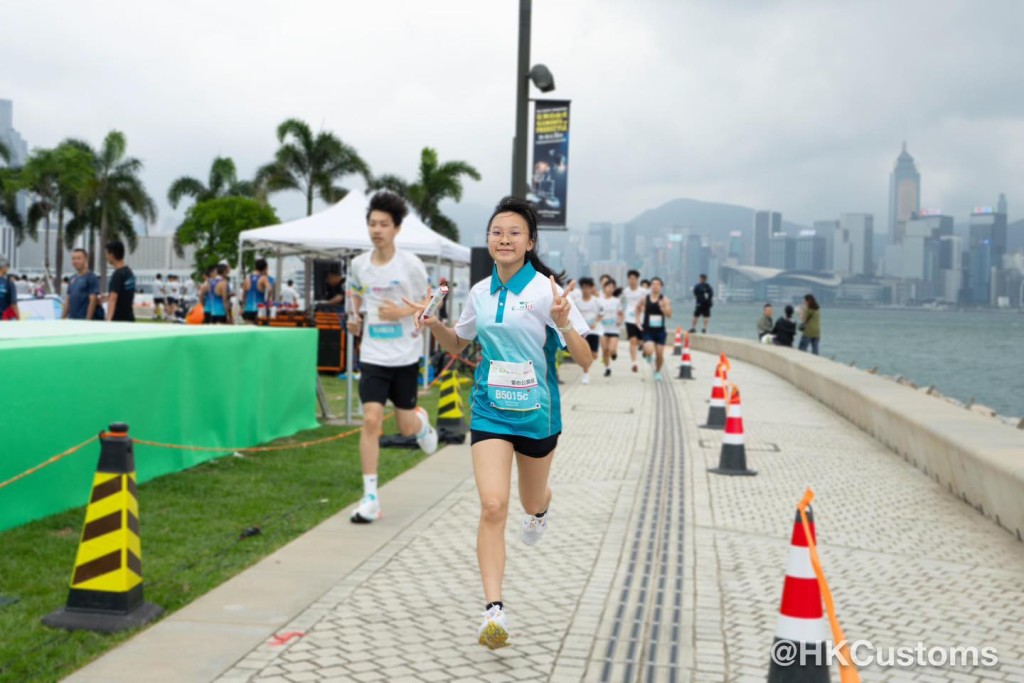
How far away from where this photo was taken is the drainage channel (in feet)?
15.1

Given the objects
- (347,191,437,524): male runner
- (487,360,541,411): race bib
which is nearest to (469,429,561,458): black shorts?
(487,360,541,411): race bib

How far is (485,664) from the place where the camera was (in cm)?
447

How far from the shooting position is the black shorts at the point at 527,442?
4.71 metres

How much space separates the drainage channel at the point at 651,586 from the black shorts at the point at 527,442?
93 cm

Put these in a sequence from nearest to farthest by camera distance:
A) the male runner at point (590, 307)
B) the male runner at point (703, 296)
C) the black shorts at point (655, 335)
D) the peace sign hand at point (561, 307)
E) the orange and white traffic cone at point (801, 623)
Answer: the orange and white traffic cone at point (801, 623) → the peace sign hand at point (561, 307) → the male runner at point (590, 307) → the black shorts at point (655, 335) → the male runner at point (703, 296)

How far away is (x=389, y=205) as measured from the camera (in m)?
7.10

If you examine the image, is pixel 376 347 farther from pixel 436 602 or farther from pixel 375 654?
pixel 375 654

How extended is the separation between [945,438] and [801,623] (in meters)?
6.47

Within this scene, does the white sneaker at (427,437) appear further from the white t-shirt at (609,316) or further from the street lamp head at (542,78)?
the white t-shirt at (609,316)

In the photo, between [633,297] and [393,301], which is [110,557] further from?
[633,297]

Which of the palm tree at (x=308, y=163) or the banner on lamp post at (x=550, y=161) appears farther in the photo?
the palm tree at (x=308, y=163)

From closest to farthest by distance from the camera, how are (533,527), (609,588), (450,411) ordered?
1. (533,527)
2. (609,588)
3. (450,411)

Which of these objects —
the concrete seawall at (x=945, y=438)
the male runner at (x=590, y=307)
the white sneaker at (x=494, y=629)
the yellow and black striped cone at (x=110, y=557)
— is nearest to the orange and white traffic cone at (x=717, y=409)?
the concrete seawall at (x=945, y=438)

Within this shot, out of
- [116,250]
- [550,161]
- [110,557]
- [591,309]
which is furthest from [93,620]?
[591,309]
